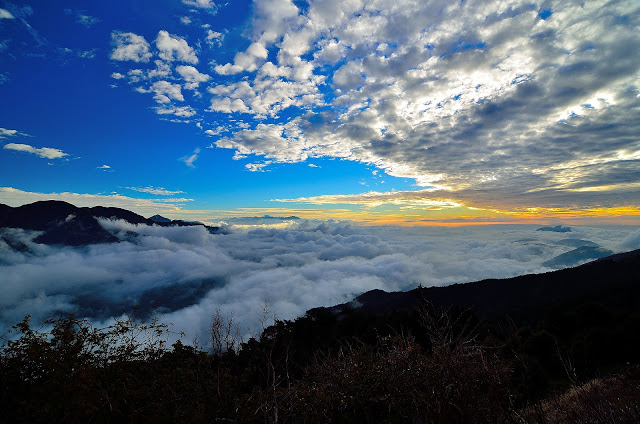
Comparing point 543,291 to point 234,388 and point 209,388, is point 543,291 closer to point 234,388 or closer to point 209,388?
point 234,388

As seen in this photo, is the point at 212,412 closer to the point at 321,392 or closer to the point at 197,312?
the point at 321,392

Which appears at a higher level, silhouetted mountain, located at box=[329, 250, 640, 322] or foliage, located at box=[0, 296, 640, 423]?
foliage, located at box=[0, 296, 640, 423]

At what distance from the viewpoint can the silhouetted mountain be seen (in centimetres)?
6313

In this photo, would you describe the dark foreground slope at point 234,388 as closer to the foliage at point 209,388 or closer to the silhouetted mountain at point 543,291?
the foliage at point 209,388

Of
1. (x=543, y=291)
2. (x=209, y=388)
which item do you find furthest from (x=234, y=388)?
(x=543, y=291)

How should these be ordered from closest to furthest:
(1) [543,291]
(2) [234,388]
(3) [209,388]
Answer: (3) [209,388] < (2) [234,388] < (1) [543,291]

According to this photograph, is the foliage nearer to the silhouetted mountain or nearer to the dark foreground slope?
the dark foreground slope

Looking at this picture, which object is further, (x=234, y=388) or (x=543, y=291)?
(x=543, y=291)

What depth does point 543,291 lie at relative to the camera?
77.7 m

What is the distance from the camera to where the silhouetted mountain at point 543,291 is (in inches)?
2485

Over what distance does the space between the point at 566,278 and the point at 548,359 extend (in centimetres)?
7140

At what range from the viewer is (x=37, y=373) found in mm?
7602

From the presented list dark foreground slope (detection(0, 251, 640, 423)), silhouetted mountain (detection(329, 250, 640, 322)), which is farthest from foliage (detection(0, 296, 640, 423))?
silhouetted mountain (detection(329, 250, 640, 322))

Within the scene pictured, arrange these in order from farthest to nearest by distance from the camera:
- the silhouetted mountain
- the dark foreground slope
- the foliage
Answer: the silhouetted mountain
the foliage
the dark foreground slope
